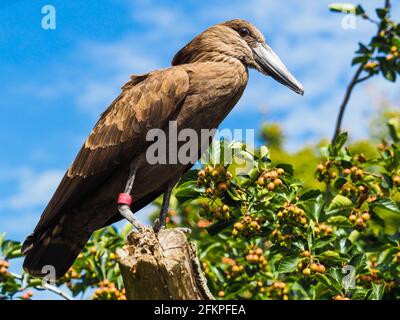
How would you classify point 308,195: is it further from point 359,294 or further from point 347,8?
point 347,8

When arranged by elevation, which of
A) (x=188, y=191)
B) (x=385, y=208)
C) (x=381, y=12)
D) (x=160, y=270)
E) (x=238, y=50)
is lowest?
(x=160, y=270)

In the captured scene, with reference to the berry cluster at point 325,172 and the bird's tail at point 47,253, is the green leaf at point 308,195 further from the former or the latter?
the bird's tail at point 47,253

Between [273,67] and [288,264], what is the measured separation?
54.9 inches

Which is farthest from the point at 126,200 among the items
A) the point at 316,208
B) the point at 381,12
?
the point at 381,12

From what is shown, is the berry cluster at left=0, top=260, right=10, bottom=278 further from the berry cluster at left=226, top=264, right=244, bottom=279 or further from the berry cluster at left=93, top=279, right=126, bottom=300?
the berry cluster at left=226, top=264, right=244, bottom=279

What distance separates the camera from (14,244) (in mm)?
5258

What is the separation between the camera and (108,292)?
4.74 meters

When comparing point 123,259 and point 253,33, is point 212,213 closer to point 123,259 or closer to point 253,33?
point 123,259

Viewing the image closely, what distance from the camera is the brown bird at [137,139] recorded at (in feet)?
14.2

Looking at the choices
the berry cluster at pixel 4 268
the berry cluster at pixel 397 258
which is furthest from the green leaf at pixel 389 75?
the berry cluster at pixel 4 268
